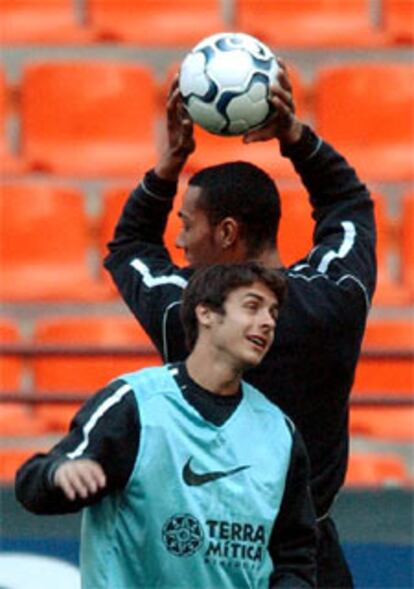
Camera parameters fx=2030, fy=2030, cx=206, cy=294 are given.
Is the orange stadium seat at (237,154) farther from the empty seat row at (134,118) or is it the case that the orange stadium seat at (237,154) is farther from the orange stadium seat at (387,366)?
the orange stadium seat at (387,366)

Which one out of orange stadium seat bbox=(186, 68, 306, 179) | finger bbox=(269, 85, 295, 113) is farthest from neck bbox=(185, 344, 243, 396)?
orange stadium seat bbox=(186, 68, 306, 179)

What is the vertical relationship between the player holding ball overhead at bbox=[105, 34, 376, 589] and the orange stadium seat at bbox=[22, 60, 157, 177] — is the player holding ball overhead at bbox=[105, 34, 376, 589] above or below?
below

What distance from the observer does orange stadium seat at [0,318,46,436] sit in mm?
7441

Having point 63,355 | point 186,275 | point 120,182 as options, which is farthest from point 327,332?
point 120,182

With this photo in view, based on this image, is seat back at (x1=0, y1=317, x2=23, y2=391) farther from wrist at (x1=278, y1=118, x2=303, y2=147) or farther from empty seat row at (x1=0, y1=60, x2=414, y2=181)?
wrist at (x1=278, y1=118, x2=303, y2=147)

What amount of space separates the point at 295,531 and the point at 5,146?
473 cm

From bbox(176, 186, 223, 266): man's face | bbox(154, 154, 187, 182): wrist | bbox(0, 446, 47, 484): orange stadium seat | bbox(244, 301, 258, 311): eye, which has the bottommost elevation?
bbox(244, 301, 258, 311): eye

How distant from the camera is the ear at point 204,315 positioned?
12.0 feet

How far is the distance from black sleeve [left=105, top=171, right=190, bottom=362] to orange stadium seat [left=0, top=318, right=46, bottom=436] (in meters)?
2.95

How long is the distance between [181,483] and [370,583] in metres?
1.96

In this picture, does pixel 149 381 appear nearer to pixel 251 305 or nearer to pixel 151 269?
pixel 251 305

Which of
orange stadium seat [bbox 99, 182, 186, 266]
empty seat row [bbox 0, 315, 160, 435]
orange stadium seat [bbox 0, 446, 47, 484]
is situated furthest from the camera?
orange stadium seat [bbox 99, 182, 186, 266]

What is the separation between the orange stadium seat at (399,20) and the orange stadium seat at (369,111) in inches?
6.1

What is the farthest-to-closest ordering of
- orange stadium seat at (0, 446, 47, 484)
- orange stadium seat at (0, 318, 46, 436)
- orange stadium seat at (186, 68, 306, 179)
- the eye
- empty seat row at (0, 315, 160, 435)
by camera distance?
1. orange stadium seat at (186, 68, 306, 179)
2. empty seat row at (0, 315, 160, 435)
3. orange stadium seat at (0, 318, 46, 436)
4. orange stadium seat at (0, 446, 47, 484)
5. the eye
